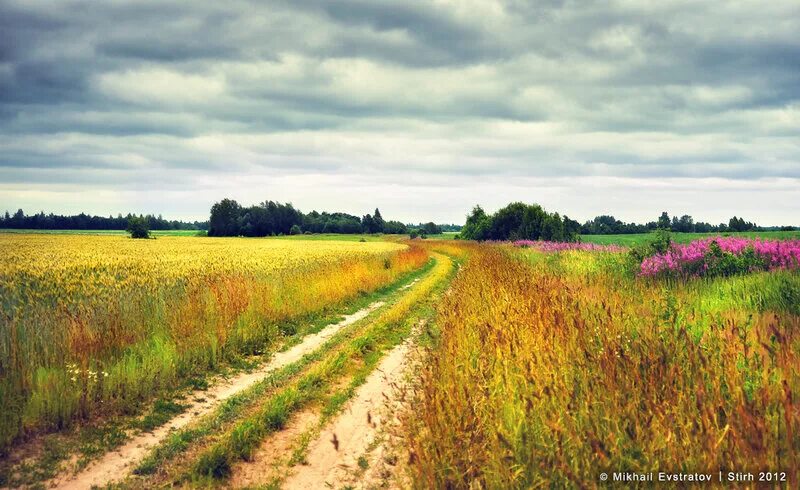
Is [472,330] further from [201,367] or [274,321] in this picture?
[274,321]

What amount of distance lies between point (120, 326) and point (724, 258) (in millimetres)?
15876

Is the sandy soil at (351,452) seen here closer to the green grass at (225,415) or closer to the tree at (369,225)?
the green grass at (225,415)

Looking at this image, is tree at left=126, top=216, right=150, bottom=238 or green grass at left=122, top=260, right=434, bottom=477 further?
tree at left=126, top=216, right=150, bottom=238

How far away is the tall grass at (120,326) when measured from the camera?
706 centimetres

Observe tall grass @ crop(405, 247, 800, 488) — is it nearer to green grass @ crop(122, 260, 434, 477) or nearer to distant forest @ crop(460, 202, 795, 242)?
green grass @ crop(122, 260, 434, 477)

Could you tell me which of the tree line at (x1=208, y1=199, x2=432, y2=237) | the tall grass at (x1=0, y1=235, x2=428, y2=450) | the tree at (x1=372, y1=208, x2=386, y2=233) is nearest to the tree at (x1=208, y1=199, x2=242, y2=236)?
the tree line at (x1=208, y1=199, x2=432, y2=237)

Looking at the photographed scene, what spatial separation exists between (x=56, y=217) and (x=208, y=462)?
157 meters

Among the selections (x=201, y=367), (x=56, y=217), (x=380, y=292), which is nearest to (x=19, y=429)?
(x=201, y=367)

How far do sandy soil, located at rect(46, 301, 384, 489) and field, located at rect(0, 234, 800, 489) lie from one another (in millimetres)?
36

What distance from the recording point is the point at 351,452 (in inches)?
234

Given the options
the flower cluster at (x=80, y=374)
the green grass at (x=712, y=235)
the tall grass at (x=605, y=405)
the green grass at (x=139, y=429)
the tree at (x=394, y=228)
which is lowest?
the green grass at (x=139, y=429)

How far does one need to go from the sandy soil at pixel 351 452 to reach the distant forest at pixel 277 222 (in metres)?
127

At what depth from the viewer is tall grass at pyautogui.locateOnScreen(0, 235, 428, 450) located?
7.06 m

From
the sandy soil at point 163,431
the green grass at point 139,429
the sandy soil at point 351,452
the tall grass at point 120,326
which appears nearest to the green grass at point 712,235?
the sandy soil at point 163,431
